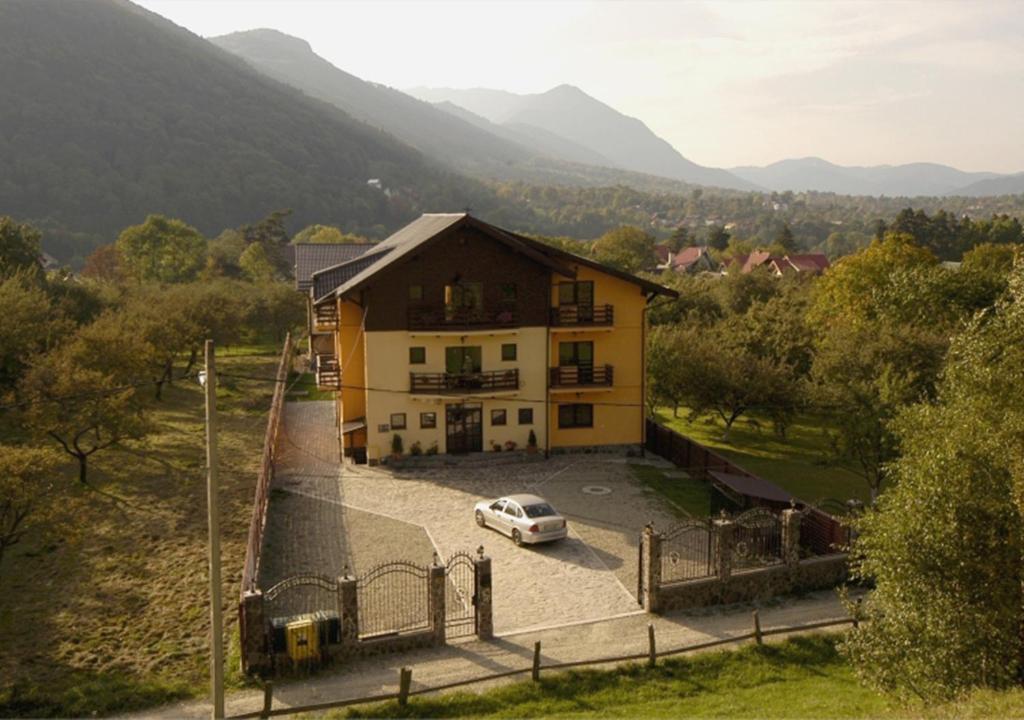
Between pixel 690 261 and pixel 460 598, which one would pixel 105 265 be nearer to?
pixel 460 598

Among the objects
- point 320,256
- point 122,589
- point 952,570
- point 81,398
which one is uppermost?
point 320,256

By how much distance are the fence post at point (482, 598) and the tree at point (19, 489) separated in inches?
447

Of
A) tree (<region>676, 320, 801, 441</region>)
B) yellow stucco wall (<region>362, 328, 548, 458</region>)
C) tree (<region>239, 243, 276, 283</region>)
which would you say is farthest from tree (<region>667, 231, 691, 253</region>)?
yellow stucco wall (<region>362, 328, 548, 458</region>)

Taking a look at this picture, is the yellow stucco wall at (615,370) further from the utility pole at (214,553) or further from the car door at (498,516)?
the utility pole at (214,553)

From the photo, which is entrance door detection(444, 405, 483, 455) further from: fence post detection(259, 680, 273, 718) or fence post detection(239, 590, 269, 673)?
fence post detection(259, 680, 273, 718)

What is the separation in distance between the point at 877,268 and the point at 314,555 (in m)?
Answer: 44.3

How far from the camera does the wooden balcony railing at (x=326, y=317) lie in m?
35.2

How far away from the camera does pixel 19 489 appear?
62.5 ft

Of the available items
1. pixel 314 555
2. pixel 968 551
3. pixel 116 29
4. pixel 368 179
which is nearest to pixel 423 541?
pixel 314 555

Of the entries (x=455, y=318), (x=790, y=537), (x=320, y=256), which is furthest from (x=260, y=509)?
(x=320, y=256)

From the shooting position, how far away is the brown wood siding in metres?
31.8

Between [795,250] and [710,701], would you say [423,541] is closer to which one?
[710,701]

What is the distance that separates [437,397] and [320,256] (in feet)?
53.3

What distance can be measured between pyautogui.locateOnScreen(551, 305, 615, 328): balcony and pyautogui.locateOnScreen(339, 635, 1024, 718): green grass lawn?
57.9 ft
